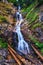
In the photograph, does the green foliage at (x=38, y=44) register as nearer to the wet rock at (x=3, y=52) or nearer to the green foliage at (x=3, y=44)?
the green foliage at (x=3, y=44)

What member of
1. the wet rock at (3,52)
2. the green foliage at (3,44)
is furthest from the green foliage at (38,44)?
the wet rock at (3,52)

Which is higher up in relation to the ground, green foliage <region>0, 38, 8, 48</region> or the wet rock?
green foliage <region>0, 38, 8, 48</region>

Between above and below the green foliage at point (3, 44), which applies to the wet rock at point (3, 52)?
below

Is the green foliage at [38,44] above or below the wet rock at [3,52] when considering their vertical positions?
above

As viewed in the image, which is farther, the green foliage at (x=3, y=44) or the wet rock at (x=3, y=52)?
the green foliage at (x=3, y=44)

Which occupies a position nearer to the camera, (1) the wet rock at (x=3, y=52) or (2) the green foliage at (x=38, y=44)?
(1) the wet rock at (x=3, y=52)

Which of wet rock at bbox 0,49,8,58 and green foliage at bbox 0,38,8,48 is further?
green foliage at bbox 0,38,8,48

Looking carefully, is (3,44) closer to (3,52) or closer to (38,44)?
(3,52)

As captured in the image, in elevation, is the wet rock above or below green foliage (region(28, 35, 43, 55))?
below

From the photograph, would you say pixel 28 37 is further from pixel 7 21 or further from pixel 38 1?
pixel 38 1

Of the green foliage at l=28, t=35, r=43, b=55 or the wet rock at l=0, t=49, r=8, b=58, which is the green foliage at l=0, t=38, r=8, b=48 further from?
the green foliage at l=28, t=35, r=43, b=55

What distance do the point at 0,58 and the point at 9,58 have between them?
76 cm

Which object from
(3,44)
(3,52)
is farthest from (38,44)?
(3,52)

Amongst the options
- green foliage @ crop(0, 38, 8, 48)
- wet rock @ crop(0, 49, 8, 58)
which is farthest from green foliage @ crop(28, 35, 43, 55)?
wet rock @ crop(0, 49, 8, 58)
